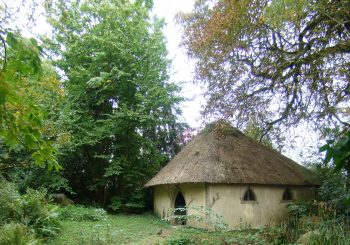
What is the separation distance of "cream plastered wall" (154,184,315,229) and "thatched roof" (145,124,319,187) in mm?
425

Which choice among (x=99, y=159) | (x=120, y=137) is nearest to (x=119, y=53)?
(x=120, y=137)

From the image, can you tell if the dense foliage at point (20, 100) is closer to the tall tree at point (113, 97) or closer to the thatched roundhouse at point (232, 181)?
the thatched roundhouse at point (232, 181)

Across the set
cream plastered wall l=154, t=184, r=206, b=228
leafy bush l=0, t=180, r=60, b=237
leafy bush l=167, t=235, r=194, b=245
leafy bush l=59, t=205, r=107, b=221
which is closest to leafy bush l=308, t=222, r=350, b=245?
leafy bush l=167, t=235, r=194, b=245

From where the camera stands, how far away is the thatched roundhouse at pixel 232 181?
12555mm

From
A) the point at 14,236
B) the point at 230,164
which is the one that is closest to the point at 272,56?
the point at 230,164

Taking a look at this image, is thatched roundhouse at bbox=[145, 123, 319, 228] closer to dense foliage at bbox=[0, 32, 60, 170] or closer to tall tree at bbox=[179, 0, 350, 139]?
tall tree at bbox=[179, 0, 350, 139]

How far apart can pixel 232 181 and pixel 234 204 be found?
991mm

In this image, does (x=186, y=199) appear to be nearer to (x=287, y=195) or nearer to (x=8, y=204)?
(x=287, y=195)

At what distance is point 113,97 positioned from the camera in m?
18.0

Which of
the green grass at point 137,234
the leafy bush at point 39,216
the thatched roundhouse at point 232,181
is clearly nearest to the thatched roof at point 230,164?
the thatched roundhouse at point 232,181

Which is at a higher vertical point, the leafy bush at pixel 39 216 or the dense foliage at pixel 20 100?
the dense foliage at pixel 20 100

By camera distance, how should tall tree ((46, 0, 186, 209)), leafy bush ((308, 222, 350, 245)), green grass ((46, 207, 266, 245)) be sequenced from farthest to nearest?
tall tree ((46, 0, 186, 209)) < green grass ((46, 207, 266, 245)) < leafy bush ((308, 222, 350, 245))

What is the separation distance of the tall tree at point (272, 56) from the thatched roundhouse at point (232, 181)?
1717 millimetres

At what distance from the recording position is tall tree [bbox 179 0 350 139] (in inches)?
331
